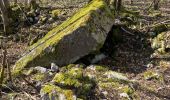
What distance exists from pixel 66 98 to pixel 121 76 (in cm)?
218

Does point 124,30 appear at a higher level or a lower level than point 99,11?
Answer: lower

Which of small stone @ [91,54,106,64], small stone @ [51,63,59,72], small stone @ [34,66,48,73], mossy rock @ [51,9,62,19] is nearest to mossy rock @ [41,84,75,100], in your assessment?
small stone @ [34,66,48,73]

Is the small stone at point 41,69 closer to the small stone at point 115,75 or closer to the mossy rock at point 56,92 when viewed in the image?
the mossy rock at point 56,92

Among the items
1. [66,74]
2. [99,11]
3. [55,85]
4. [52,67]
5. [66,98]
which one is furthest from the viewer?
[99,11]

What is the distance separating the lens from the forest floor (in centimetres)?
755

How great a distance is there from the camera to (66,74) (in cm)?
770

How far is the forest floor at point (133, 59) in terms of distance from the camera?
7.55 m

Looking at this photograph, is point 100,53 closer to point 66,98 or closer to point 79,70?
point 79,70

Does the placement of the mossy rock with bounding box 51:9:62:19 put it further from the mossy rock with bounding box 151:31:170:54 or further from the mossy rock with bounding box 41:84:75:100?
the mossy rock with bounding box 41:84:75:100

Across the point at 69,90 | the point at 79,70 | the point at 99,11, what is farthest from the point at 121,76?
the point at 99,11

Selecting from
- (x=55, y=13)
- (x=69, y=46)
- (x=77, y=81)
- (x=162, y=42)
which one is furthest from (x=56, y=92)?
(x=55, y=13)

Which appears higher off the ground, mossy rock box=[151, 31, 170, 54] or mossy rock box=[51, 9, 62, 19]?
mossy rock box=[151, 31, 170, 54]

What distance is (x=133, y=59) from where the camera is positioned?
9750mm

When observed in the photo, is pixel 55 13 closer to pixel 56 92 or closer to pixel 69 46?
pixel 69 46
